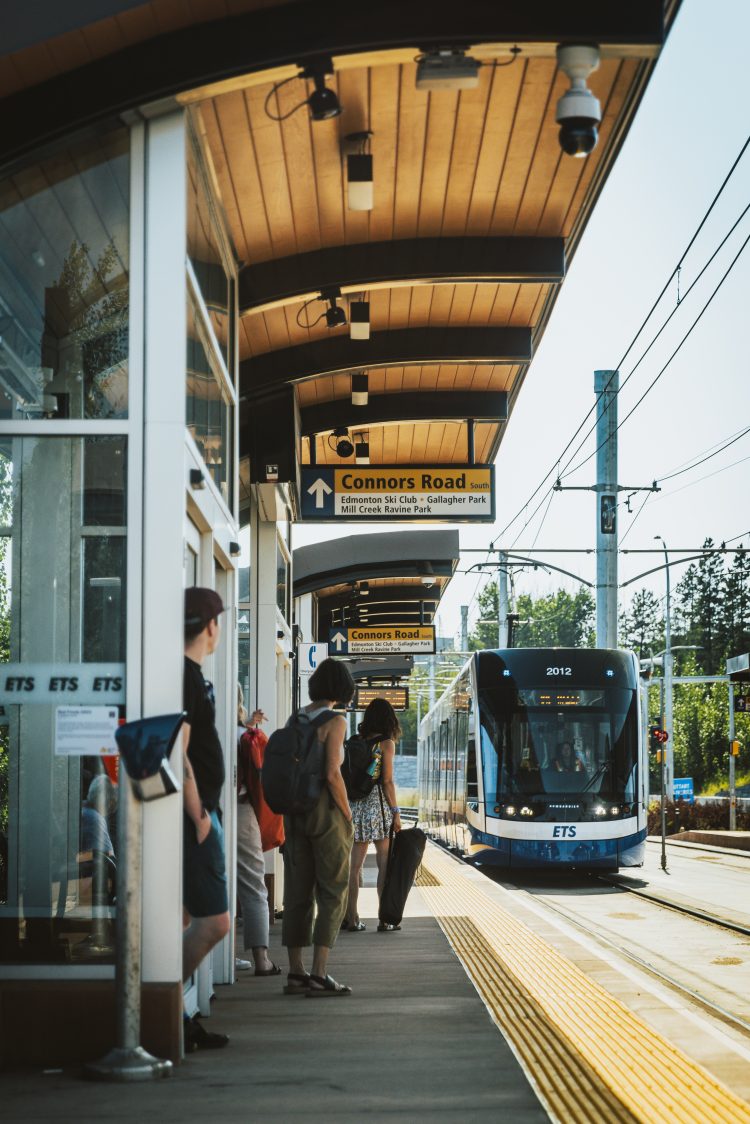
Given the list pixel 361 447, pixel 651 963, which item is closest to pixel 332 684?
pixel 651 963

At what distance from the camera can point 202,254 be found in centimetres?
713

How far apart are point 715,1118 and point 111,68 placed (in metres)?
4.55

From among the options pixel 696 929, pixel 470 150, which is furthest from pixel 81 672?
pixel 696 929

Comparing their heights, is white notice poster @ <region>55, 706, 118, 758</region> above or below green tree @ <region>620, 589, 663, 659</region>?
below

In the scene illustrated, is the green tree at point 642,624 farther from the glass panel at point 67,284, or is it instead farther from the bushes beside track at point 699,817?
the glass panel at point 67,284

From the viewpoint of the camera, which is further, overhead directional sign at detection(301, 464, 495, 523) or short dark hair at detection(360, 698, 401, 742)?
overhead directional sign at detection(301, 464, 495, 523)

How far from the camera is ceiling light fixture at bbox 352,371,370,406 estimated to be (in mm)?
12578

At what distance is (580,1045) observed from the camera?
624cm

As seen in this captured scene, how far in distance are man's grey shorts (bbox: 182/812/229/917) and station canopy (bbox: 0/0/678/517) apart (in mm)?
2850

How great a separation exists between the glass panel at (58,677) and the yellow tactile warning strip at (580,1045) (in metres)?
1.91

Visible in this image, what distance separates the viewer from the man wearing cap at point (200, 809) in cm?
584

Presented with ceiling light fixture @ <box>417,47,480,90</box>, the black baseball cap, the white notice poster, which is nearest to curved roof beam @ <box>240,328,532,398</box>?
ceiling light fixture @ <box>417,47,480,90</box>

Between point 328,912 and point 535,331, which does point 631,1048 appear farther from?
point 535,331

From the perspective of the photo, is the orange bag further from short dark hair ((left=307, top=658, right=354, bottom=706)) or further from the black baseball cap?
the black baseball cap
